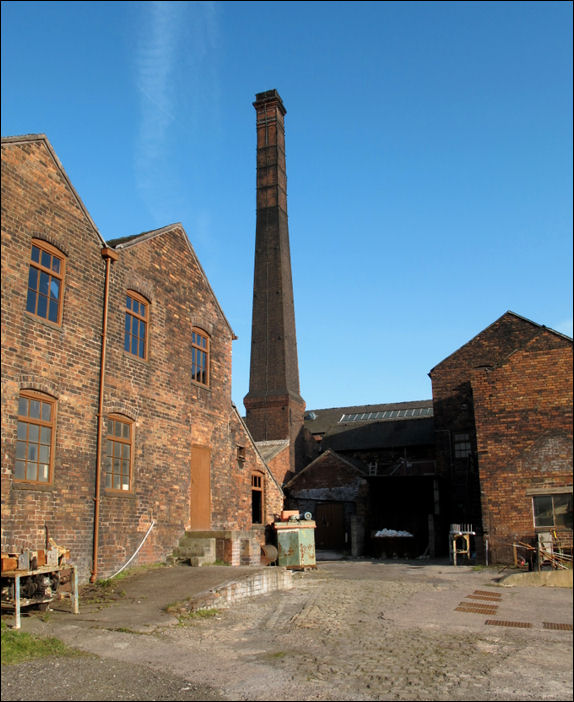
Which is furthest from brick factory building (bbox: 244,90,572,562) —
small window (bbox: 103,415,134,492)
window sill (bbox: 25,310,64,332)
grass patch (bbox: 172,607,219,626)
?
window sill (bbox: 25,310,64,332)

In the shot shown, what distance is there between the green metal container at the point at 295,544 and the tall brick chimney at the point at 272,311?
18832 mm

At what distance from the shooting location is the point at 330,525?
3117cm

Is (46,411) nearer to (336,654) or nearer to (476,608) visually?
(336,654)

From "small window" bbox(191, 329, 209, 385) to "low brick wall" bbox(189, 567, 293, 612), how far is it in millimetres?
6843

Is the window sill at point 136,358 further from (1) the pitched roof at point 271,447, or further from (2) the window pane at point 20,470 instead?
(1) the pitched roof at point 271,447

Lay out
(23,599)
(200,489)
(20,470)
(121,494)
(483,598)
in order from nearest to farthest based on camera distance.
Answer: (483,598), (23,599), (20,470), (121,494), (200,489)

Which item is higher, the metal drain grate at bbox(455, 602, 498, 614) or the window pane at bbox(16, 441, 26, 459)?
the window pane at bbox(16, 441, 26, 459)

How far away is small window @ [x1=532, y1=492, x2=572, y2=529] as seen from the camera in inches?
123

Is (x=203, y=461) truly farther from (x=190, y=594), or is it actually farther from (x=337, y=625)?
(x=337, y=625)

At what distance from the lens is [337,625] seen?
8039 millimetres

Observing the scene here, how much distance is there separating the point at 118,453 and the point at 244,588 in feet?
15.6

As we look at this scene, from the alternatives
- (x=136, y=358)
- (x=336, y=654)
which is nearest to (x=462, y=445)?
(x=136, y=358)

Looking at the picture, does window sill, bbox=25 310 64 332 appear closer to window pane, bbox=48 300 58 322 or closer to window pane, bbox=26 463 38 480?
Result: window pane, bbox=48 300 58 322

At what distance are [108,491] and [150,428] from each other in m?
2.18
